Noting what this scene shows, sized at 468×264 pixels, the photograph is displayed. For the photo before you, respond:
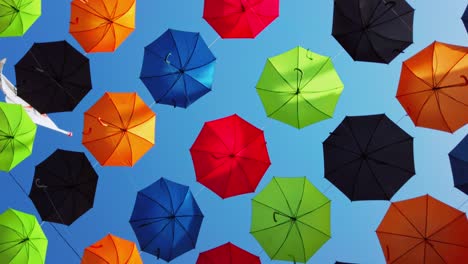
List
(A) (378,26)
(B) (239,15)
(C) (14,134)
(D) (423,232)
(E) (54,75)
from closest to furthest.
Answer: (D) (423,232)
(A) (378,26)
(B) (239,15)
(C) (14,134)
(E) (54,75)

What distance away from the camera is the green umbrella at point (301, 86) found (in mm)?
9188

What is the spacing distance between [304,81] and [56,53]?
202 inches

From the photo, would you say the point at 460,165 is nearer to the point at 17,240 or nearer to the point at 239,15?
the point at 239,15

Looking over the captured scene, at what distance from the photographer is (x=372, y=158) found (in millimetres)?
9016

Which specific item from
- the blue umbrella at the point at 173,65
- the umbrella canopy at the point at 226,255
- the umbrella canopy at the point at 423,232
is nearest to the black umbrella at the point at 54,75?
the blue umbrella at the point at 173,65

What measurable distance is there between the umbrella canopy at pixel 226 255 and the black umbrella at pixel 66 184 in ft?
8.94

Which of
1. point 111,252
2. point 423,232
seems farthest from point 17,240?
point 423,232

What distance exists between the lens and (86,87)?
979cm

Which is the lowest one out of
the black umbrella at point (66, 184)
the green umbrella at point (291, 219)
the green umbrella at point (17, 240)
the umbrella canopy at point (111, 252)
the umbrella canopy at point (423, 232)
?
the green umbrella at point (17, 240)

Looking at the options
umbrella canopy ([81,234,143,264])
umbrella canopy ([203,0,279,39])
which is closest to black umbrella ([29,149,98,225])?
umbrella canopy ([81,234,143,264])

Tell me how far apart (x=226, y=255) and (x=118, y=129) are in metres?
3.40

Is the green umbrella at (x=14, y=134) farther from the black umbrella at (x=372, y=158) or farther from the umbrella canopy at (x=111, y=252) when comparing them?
the black umbrella at (x=372, y=158)

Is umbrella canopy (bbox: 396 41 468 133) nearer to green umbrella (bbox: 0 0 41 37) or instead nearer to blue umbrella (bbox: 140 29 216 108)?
blue umbrella (bbox: 140 29 216 108)

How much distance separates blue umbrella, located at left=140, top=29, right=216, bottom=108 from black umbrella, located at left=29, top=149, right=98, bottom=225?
2.22 meters
